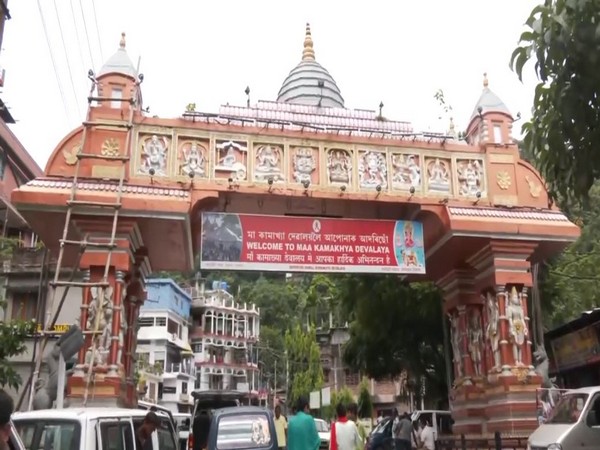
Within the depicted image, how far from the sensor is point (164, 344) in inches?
1836

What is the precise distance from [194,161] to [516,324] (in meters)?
7.04

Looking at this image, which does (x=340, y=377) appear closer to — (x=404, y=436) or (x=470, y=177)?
(x=404, y=436)

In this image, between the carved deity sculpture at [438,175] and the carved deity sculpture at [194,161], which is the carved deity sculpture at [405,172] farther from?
the carved deity sculpture at [194,161]

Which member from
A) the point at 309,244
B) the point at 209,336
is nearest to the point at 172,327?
the point at 209,336

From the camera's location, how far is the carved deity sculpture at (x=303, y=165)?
42.9ft

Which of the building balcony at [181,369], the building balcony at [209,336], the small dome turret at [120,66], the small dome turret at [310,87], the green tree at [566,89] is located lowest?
the green tree at [566,89]

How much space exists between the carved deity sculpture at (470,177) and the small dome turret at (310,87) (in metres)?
7.60

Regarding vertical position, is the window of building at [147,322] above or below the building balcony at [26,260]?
above

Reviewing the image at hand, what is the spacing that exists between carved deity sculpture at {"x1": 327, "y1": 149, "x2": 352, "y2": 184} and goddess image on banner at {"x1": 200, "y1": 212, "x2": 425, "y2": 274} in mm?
836

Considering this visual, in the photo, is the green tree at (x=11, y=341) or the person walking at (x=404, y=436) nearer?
the green tree at (x=11, y=341)

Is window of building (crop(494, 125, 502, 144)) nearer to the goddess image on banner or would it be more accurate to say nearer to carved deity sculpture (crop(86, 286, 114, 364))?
the goddess image on banner

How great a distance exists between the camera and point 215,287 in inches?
2564

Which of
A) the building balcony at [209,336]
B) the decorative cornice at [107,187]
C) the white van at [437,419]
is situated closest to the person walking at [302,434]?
the decorative cornice at [107,187]

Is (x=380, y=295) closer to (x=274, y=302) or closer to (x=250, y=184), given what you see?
(x=250, y=184)
